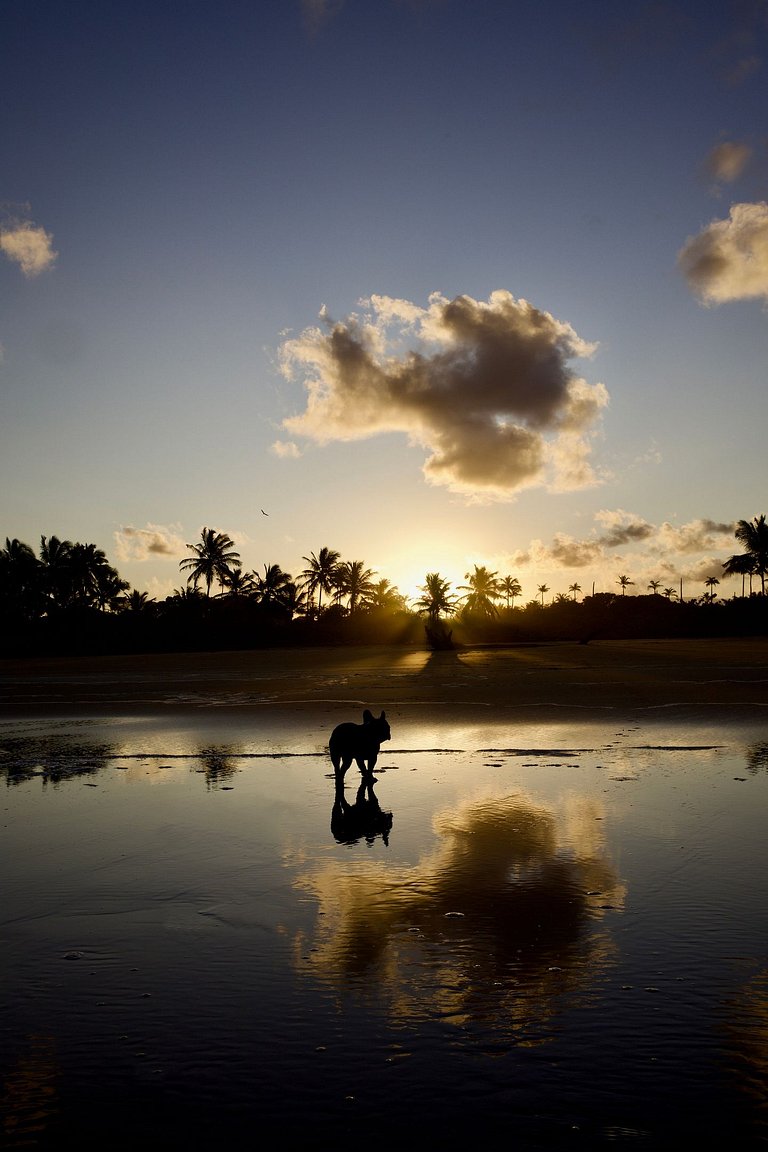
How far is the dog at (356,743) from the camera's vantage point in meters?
10.4

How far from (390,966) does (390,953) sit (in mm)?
224

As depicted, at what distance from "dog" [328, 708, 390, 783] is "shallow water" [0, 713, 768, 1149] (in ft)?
1.67

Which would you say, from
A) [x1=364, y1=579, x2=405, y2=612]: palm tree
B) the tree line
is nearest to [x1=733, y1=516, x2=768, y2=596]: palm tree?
the tree line

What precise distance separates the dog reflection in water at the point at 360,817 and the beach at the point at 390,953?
0.06 metres

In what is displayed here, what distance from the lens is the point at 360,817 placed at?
30.5ft

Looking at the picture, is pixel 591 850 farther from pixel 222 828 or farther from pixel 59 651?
pixel 59 651

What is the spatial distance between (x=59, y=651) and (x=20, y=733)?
77223 mm

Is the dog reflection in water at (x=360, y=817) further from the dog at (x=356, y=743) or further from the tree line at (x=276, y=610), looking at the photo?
the tree line at (x=276, y=610)

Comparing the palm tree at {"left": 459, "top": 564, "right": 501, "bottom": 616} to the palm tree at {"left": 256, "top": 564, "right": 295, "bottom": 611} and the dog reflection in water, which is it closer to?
the palm tree at {"left": 256, "top": 564, "right": 295, "bottom": 611}

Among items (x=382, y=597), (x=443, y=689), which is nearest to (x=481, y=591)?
(x=382, y=597)

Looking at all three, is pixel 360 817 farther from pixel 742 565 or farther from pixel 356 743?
pixel 742 565

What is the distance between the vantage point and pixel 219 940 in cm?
554

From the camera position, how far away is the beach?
3523 mm

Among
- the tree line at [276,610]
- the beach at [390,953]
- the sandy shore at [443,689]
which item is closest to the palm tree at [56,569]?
the tree line at [276,610]
